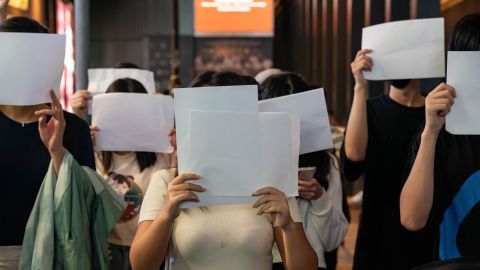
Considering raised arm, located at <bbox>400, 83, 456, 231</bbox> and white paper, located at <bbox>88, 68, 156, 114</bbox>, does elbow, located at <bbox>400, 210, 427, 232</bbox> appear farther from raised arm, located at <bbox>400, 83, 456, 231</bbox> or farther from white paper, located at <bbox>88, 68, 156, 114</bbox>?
white paper, located at <bbox>88, 68, 156, 114</bbox>

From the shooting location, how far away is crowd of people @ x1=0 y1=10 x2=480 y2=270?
1.81 meters

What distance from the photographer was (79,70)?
12.8 ft

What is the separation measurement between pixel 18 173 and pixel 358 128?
130cm

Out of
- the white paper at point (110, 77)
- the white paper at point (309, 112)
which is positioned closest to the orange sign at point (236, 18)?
the white paper at point (110, 77)

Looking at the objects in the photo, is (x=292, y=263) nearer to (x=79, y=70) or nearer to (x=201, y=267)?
(x=201, y=267)

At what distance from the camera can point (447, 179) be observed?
1923 mm

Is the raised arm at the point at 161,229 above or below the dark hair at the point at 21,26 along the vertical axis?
below

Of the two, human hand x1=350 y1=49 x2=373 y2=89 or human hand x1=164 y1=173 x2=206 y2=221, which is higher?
human hand x1=350 y1=49 x2=373 y2=89

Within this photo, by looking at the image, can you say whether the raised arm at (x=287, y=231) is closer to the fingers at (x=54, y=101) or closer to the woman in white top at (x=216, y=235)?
the woman in white top at (x=216, y=235)

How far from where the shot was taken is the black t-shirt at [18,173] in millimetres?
2123

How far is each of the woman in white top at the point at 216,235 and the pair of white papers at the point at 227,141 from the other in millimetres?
69

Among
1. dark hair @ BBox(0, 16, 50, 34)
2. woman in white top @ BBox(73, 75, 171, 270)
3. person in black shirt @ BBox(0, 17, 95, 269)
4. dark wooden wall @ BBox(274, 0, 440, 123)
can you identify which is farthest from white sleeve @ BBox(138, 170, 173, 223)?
dark wooden wall @ BBox(274, 0, 440, 123)

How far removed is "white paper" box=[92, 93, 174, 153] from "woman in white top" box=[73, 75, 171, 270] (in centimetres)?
7

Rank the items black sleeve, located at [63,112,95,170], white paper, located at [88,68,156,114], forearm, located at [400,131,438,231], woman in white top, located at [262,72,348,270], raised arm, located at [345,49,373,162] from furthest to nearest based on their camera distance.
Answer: white paper, located at [88,68,156,114], raised arm, located at [345,49,373,162], woman in white top, located at [262,72,348,270], black sleeve, located at [63,112,95,170], forearm, located at [400,131,438,231]
